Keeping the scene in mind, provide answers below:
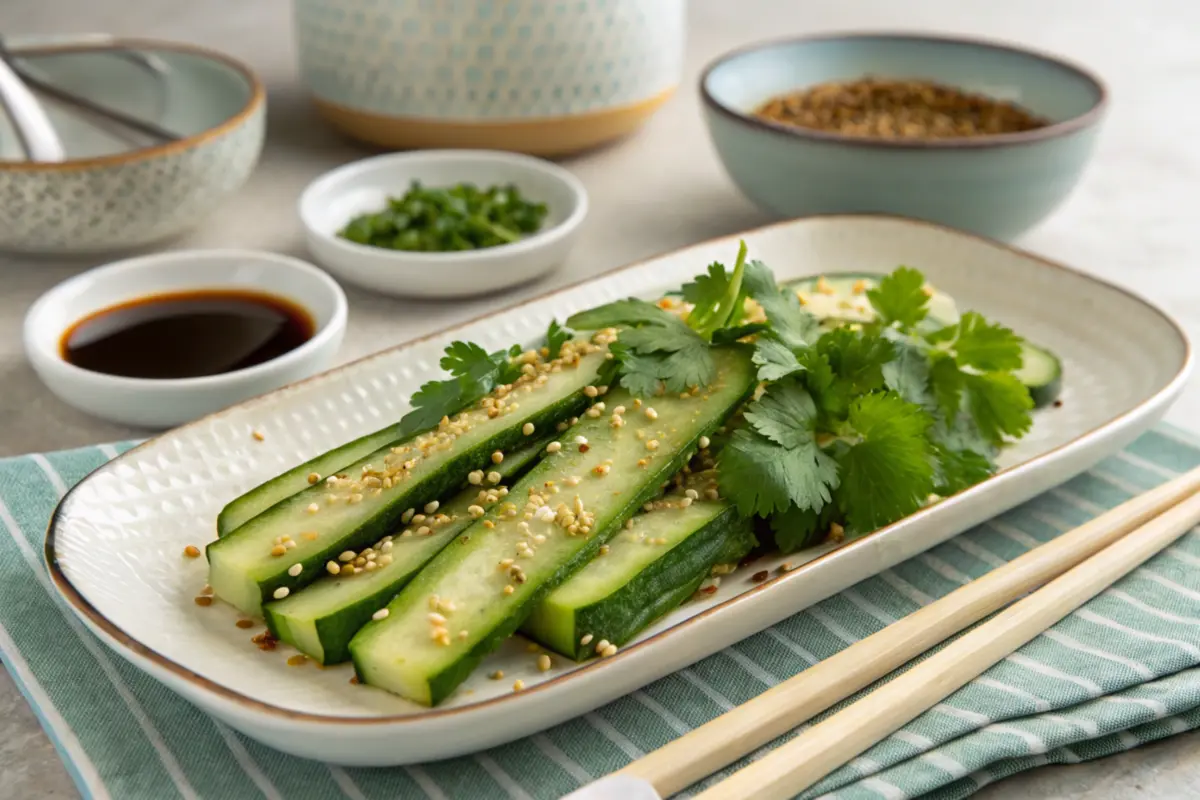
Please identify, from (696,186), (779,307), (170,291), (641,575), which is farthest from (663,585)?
(696,186)

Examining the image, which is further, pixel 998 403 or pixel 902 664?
pixel 998 403

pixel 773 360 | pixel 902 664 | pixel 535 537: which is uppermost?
pixel 773 360

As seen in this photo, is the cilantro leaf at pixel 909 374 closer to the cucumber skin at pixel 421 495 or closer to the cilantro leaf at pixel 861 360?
the cilantro leaf at pixel 861 360

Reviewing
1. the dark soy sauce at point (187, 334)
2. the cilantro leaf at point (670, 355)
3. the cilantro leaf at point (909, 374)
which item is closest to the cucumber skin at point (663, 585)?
the cilantro leaf at point (670, 355)

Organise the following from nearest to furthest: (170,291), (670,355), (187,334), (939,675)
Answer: (939,675) → (670,355) → (187,334) → (170,291)

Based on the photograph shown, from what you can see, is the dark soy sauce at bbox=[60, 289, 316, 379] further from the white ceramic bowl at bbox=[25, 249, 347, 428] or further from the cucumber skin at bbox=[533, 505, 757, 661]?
the cucumber skin at bbox=[533, 505, 757, 661]

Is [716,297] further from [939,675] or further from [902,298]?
[939,675]
